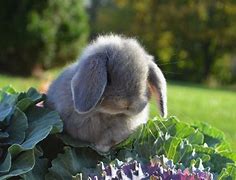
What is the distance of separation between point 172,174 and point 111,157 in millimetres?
437

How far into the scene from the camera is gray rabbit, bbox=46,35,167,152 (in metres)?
2.01

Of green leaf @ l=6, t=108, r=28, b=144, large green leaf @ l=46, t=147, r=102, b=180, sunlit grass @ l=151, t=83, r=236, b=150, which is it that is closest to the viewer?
large green leaf @ l=46, t=147, r=102, b=180

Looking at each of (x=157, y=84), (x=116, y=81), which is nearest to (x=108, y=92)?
(x=116, y=81)

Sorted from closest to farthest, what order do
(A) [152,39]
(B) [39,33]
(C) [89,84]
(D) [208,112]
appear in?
1. (C) [89,84]
2. (D) [208,112]
3. (B) [39,33]
4. (A) [152,39]

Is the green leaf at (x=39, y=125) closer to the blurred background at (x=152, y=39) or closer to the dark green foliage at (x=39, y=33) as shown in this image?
the blurred background at (x=152, y=39)

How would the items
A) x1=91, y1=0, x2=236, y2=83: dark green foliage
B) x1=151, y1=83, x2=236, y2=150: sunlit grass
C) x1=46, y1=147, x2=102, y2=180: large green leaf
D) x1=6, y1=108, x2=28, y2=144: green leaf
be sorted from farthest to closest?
x1=91, y1=0, x2=236, y2=83: dark green foliage → x1=151, y1=83, x2=236, y2=150: sunlit grass → x1=6, y1=108, x2=28, y2=144: green leaf → x1=46, y1=147, x2=102, y2=180: large green leaf

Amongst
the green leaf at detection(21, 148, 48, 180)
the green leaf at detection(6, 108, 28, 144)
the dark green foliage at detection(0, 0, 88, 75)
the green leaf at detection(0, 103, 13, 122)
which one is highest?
the green leaf at detection(0, 103, 13, 122)

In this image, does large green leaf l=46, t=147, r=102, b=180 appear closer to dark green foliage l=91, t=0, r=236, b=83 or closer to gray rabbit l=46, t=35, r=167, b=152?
gray rabbit l=46, t=35, r=167, b=152

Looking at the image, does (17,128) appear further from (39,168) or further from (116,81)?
(116,81)

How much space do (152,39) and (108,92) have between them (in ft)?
65.4

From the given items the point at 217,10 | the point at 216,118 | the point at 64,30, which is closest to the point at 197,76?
the point at 217,10

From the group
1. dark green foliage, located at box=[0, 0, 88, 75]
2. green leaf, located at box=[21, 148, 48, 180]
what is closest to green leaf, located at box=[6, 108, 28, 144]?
green leaf, located at box=[21, 148, 48, 180]

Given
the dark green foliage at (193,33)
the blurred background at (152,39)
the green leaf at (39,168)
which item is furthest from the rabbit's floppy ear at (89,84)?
the dark green foliage at (193,33)

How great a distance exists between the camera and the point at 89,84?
6.51ft
